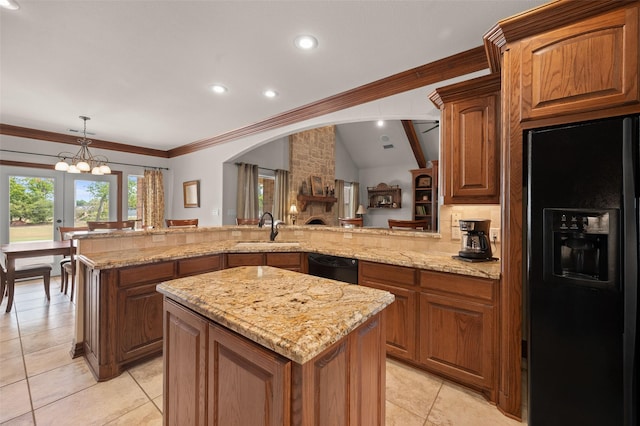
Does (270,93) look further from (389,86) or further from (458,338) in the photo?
(458,338)

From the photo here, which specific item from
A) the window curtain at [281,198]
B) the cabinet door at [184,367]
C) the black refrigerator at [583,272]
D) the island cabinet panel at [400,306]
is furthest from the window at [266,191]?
the black refrigerator at [583,272]

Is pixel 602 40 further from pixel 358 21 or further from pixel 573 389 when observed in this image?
pixel 573 389

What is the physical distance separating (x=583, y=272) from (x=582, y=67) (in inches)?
41.4

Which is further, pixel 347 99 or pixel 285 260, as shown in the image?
pixel 347 99

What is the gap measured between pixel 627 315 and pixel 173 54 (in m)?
3.52

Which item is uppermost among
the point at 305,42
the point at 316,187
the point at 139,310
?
the point at 305,42

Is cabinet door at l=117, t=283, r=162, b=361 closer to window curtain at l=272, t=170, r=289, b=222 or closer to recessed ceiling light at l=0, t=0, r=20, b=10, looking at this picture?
recessed ceiling light at l=0, t=0, r=20, b=10

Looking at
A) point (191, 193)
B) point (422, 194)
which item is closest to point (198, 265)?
point (191, 193)

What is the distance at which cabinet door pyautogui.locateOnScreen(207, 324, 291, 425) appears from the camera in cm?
76

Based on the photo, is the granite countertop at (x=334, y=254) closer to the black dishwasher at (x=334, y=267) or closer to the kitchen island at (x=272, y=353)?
the black dishwasher at (x=334, y=267)

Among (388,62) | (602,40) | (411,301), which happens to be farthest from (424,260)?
(388,62)

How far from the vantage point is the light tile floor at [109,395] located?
5.46 ft

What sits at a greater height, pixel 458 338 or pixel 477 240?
pixel 477 240

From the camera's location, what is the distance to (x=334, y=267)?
2574 mm
